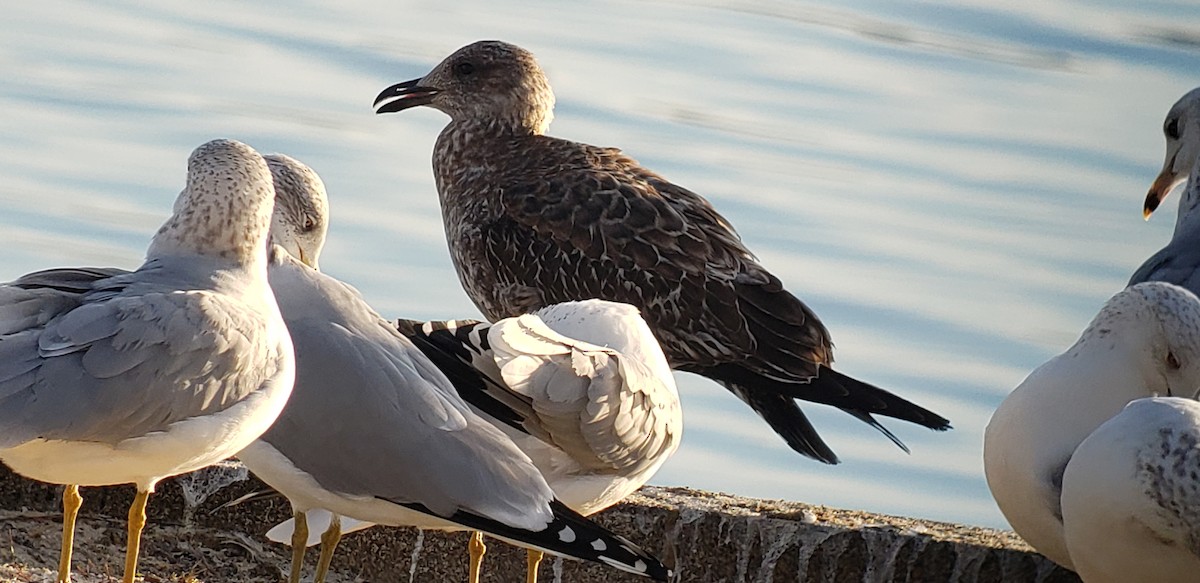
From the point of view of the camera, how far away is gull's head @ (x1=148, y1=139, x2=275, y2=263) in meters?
4.61

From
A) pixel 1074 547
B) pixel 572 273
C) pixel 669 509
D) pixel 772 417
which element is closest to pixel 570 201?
pixel 572 273

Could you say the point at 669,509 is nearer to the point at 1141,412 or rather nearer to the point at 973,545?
the point at 973,545


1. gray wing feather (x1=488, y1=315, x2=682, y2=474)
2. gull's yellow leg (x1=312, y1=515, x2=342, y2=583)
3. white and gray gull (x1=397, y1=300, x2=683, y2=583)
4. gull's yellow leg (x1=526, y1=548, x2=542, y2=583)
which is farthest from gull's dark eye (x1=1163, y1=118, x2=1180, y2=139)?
gull's yellow leg (x1=312, y1=515, x2=342, y2=583)

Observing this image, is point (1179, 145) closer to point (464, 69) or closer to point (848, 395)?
point (848, 395)

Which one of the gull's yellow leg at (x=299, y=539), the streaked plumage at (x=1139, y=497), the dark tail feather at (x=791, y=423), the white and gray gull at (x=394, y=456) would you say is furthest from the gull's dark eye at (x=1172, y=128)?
the gull's yellow leg at (x=299, y=539)

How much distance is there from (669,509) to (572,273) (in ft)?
5.76

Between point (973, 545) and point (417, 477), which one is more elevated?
point (417, 477)

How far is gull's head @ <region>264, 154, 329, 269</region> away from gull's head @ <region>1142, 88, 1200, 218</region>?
4.09 meters

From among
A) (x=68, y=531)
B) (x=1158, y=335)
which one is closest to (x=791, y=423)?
(x=1158, y=335)

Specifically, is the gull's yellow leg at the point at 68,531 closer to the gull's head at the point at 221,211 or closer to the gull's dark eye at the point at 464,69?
the gull's head at the point at 221,211

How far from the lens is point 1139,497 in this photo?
5.11 metres

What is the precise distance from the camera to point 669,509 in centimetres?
552

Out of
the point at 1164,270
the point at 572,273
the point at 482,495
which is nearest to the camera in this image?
the point at 482,495

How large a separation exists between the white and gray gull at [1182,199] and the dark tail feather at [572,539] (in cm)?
260
